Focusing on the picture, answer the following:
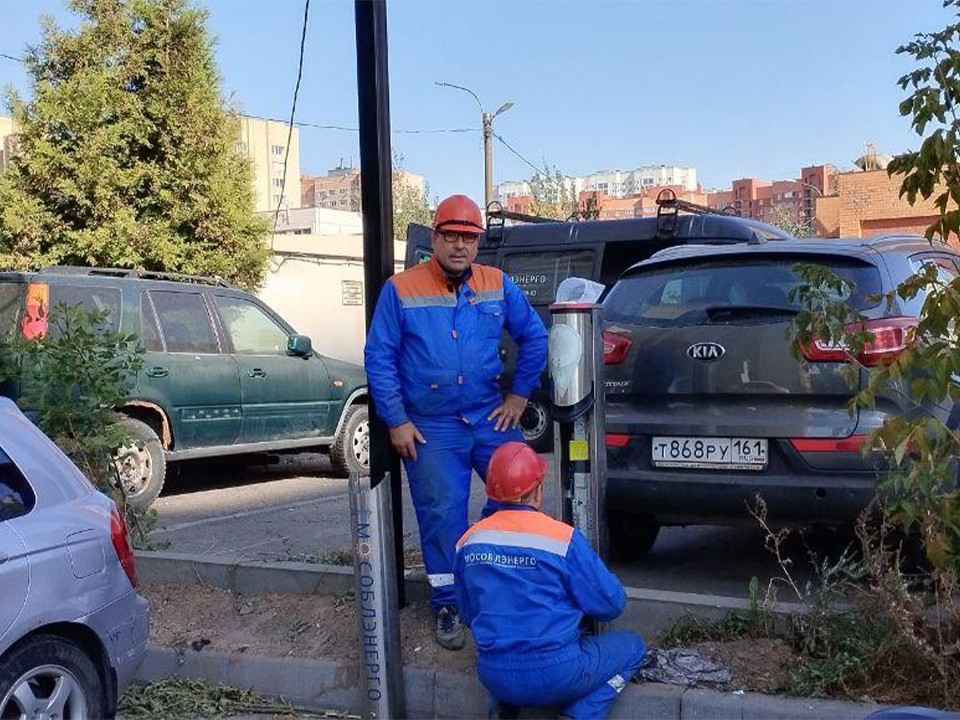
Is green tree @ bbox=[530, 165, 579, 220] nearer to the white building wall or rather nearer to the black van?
the white building wall

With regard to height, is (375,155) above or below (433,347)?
above

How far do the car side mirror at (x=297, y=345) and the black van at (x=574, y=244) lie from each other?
4.47 feet

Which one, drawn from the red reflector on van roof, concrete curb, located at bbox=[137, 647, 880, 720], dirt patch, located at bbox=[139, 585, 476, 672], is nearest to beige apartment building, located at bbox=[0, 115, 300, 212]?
the red reflector on van roof

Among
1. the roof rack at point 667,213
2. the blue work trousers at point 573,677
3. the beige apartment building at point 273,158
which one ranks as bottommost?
the blue work trousers at point 573,677

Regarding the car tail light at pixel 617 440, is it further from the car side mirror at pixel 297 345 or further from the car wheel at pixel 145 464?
the car side mirror at pixel 297 345

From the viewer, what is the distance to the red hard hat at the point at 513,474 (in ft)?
13.2

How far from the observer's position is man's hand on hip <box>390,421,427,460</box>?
4773 mm

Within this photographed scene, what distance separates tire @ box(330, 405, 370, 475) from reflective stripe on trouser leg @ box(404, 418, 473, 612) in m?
6.13

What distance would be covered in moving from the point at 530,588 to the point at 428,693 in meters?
1.02

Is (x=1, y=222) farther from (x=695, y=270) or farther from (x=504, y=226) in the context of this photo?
(x=695, y=270)

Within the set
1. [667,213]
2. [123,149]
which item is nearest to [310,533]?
[667,213]

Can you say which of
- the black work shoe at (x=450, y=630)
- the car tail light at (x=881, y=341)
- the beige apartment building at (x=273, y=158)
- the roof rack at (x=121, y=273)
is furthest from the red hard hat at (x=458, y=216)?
the beige apartment building at (x=273, y=158)

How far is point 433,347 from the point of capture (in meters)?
4.80

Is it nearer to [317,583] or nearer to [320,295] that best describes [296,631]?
[317,583]
